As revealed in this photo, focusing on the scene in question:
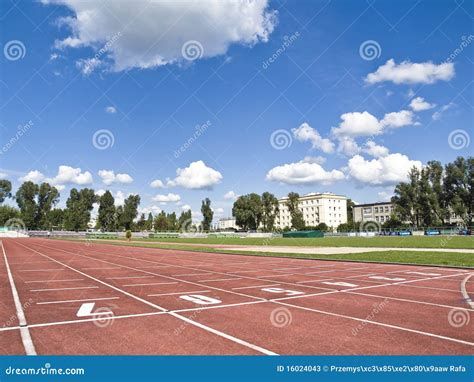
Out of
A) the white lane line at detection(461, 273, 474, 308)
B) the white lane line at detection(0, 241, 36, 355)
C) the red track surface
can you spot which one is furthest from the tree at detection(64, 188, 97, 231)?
the white lane line at detection(461, 273, 474, 308)

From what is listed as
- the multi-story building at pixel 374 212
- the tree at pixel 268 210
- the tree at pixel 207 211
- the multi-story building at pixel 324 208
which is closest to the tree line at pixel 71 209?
the tree at pixel 207 211

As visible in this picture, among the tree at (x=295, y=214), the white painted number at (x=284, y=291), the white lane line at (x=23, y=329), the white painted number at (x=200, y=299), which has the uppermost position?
the tree at (x=295, y=214)

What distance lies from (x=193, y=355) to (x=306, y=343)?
192 cm

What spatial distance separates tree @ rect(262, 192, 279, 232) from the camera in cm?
13571

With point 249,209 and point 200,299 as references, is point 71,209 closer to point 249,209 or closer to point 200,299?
point 249,209

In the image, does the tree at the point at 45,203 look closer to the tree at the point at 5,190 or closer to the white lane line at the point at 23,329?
the tree at the point at 5,190

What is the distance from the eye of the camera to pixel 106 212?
12219 cm

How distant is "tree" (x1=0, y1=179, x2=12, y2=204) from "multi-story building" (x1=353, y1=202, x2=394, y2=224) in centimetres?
12741

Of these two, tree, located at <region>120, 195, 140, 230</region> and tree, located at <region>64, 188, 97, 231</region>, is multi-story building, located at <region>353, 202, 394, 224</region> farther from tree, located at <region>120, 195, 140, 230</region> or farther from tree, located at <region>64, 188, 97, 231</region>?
tree, located at <region>64, 188, 97, 231</region>

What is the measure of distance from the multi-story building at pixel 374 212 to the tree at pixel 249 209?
45968 millimetres

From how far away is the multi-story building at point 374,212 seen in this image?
15218 cm

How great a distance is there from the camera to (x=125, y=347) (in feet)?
21.0

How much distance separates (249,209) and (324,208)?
33386 mm
